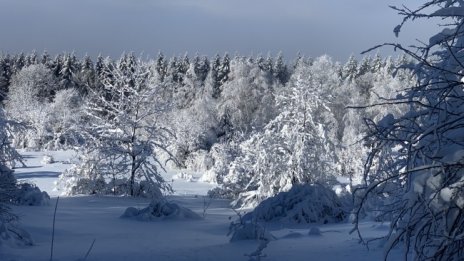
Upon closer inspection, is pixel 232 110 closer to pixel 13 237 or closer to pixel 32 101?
pixel 32 101

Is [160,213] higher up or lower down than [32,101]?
lower down

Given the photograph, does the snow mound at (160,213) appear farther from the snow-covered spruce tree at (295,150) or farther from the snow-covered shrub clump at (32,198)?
the snow-covered spruce tree at (295,150)

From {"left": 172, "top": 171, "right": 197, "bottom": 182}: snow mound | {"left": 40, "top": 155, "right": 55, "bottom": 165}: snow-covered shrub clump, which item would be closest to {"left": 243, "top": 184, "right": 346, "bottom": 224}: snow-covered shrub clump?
{"left": 172, "top": 171, "right": 197, "bottom": 182}: snow mound

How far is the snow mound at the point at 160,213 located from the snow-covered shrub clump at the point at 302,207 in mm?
1330

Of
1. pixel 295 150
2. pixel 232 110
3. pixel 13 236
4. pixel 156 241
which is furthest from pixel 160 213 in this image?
pixel 232 110

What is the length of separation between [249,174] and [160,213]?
8746 millimetres

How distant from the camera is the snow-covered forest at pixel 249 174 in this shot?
12.1ft

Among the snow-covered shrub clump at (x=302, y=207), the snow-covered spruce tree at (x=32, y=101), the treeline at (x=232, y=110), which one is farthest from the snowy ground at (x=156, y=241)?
the snow-covered spruce tree at (x=32, y=101)

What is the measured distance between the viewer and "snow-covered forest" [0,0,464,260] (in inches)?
145

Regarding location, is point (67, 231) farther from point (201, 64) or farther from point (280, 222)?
point (201, 64)

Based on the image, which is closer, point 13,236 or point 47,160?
point 13,236

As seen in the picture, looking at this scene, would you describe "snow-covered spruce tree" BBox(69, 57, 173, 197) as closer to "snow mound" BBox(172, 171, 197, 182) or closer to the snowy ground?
the snowy ground

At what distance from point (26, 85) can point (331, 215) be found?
45.0m

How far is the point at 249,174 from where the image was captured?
786 inches
